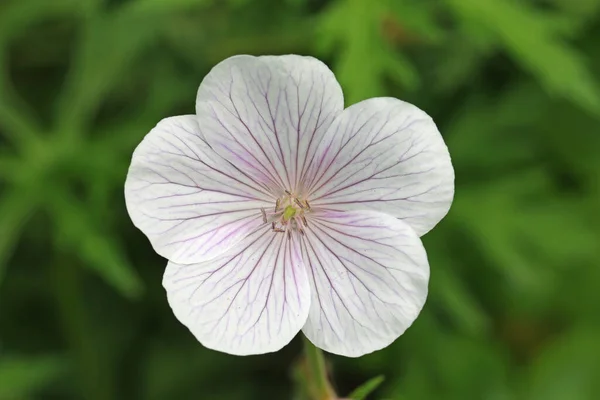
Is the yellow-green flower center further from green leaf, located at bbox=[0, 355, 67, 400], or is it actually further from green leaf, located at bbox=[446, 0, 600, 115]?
green leaf, located at bbox=[0, 355, 67, 400]

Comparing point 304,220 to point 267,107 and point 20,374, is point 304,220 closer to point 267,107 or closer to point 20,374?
point 267,107

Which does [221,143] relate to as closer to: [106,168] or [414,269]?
[414,269]

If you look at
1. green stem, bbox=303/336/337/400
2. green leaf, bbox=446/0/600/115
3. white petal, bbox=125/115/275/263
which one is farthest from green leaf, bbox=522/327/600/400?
white petal, bbox=125/115/275/263

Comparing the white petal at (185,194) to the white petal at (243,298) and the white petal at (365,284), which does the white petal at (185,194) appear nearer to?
the white petal at (243,298)

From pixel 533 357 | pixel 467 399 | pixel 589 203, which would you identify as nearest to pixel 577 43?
pixel 589 203

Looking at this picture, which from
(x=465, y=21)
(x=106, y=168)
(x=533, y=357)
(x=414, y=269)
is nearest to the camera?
(x=414, y=269)

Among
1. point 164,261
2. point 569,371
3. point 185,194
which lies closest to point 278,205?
point 185,194
